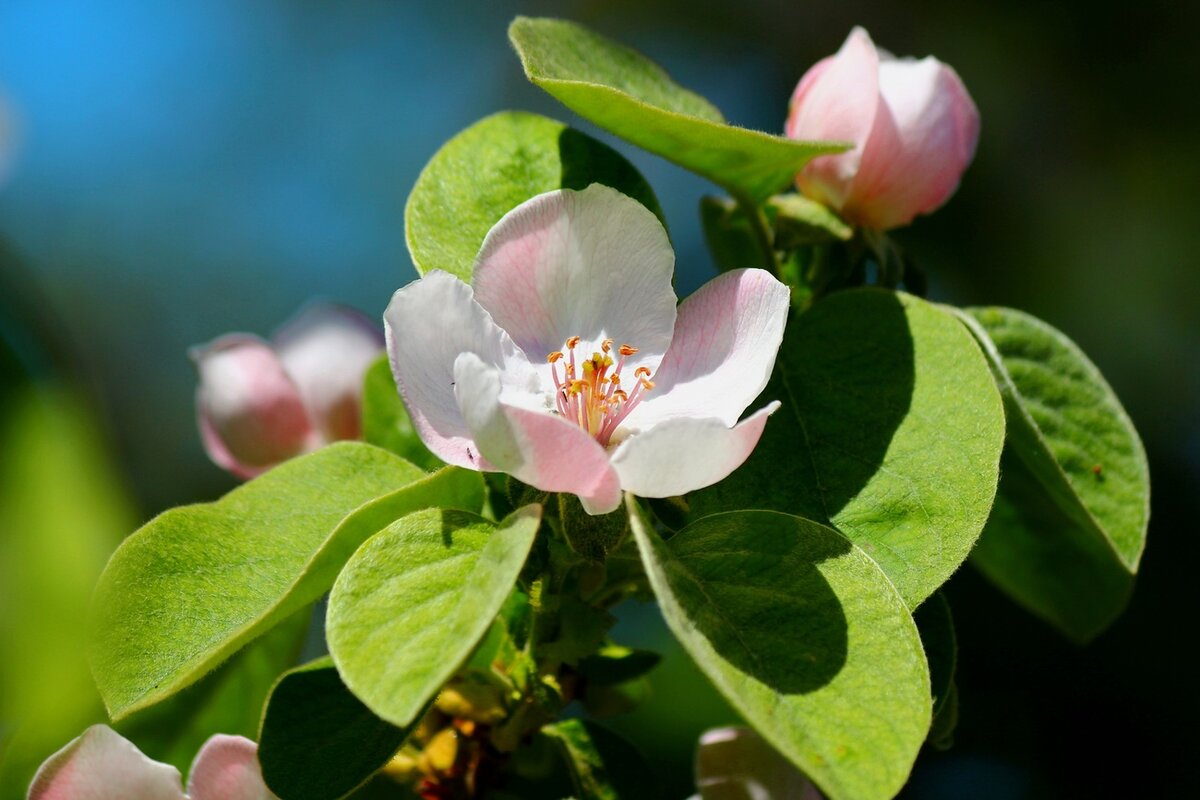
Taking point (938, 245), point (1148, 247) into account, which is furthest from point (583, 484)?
point (1148, 247)

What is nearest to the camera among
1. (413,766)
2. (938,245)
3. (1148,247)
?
(413,766)

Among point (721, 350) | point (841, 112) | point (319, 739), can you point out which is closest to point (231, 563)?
point (319, 739)

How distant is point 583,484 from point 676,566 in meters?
0.08

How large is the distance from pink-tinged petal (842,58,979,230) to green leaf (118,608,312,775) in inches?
24.4

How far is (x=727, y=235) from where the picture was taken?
1.13 metres

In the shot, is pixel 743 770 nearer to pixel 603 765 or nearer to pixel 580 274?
pixel 603 765

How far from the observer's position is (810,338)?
92 cm

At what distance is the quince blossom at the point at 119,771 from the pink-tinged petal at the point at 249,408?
48 cm

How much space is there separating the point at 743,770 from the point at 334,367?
24.9 inches

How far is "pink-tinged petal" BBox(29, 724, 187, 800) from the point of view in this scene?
2.76 feet

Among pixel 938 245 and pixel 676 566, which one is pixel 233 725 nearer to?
pixel 676 566

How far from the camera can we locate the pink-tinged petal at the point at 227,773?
843mm

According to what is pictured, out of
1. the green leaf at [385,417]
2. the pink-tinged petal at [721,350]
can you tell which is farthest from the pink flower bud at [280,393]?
the pink-tinged petal at [721,350]

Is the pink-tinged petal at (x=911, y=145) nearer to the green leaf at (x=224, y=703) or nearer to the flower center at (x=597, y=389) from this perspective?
the flower center at (x=597, y=389)
